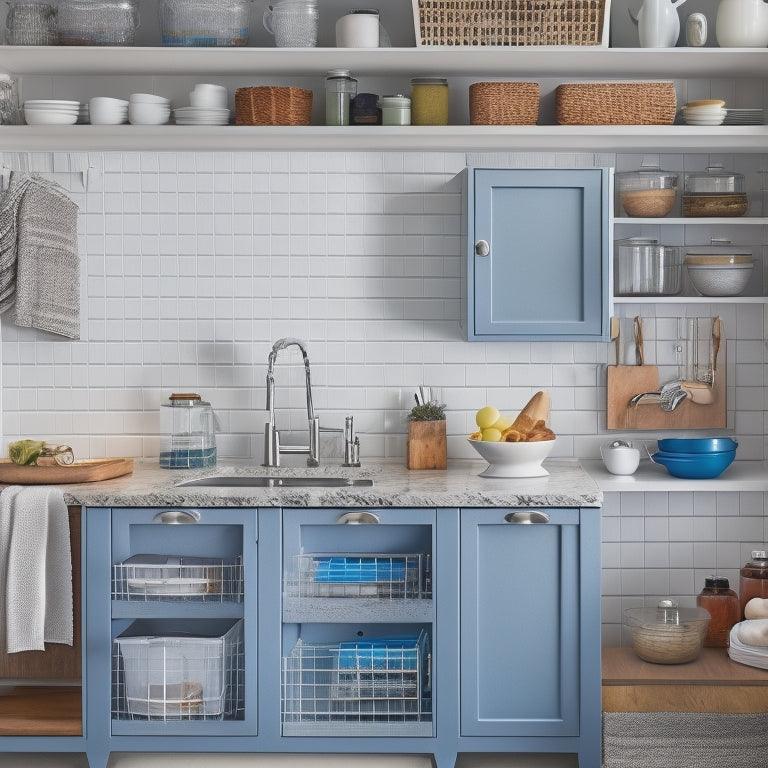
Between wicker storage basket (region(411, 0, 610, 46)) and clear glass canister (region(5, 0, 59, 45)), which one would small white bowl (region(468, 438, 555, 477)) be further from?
clear glass canister (region(5, 0, 59, 45))

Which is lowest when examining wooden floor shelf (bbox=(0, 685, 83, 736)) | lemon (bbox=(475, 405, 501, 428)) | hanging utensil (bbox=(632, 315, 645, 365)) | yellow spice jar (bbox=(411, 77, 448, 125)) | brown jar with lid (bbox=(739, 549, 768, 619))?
wooden floor shelf (bbox=(0, 685, 83, 736))

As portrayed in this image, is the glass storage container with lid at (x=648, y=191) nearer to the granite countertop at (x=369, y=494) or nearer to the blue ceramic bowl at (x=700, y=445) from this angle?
the blue ceramic bowl at (x=700, y=445)

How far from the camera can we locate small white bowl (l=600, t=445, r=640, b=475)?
363 centimetres

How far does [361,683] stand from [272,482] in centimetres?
74

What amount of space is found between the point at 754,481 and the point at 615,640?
0.80 meters

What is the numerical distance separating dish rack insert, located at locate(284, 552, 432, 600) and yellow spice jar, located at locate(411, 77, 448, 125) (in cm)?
150

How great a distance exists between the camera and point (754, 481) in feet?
11.6

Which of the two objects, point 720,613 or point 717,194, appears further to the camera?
point 717,194

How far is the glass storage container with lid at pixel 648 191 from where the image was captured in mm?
3646

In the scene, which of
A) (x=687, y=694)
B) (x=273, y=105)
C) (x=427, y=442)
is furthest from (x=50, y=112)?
(x=687, y=694)

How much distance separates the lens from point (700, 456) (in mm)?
3559

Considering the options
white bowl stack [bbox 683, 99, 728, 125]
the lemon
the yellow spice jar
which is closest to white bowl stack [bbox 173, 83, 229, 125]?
the yellow spice jar

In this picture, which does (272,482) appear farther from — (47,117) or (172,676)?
(47,117)

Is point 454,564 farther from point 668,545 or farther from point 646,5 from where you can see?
point 646,5
